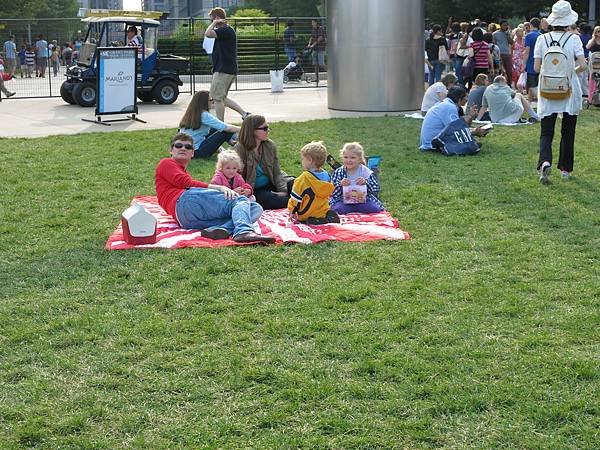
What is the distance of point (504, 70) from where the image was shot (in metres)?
22.6

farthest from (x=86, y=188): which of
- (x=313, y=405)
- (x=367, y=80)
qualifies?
(x=367, y=80)

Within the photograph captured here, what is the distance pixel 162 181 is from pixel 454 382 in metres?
4.14

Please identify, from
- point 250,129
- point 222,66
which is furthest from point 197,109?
point 222,66

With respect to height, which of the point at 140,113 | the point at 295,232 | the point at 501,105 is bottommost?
the point at 295,232

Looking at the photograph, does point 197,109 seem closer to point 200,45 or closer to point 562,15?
point 562,15

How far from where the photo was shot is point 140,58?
2038 centimetres

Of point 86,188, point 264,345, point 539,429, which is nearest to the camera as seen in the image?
point 539,429

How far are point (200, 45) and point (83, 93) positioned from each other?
40.0 ft

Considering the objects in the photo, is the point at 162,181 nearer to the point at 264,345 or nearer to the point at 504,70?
the point at 264,345

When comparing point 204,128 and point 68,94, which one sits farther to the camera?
point 68,94

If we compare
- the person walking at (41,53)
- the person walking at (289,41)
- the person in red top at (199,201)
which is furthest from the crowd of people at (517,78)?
the person walking at (41,53)

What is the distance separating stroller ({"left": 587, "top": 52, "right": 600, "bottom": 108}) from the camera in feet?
58.7

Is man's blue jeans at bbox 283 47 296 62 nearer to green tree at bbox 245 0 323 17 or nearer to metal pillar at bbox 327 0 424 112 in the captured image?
metal pillar at bbox 327 0 424 112

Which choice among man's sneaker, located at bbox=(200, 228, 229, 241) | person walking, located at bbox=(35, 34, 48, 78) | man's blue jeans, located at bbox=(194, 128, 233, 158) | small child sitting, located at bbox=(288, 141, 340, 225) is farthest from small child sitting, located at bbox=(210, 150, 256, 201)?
person walking, located at bbox=(35, 34, 48, 78)
